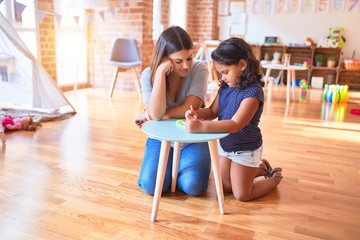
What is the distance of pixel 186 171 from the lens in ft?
5.06

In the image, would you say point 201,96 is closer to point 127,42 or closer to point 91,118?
point 91,118

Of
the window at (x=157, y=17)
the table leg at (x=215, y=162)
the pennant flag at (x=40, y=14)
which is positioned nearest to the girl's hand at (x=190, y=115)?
the table leg at (x=215, y=162)

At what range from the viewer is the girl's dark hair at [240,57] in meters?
1.34

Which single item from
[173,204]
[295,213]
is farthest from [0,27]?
[295,213]

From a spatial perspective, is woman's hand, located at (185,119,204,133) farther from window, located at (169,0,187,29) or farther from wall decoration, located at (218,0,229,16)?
wall decoration, located at (218,0,229,16)

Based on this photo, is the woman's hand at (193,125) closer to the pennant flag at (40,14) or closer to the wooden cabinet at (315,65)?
→ the pennant flag at (40,14)

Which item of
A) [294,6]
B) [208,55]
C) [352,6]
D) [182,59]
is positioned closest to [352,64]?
[352,6]

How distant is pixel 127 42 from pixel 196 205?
10.5ft

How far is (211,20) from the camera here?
637 centimetres

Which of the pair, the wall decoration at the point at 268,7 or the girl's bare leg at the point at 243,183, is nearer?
the girl's bare leg at the point at 243,183

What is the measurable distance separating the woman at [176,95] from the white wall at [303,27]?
16.3 feet

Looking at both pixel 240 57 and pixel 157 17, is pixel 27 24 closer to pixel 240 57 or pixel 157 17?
pixel 157 17

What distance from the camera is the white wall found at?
568cm

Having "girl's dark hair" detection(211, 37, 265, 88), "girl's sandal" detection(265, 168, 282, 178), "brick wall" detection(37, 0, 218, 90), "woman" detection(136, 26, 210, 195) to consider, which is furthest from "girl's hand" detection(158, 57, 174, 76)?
"brick wall" detection(37, 0, 218, 90)
